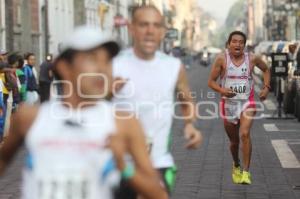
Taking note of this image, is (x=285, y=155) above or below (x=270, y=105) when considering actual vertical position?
above

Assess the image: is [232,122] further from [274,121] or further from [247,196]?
[274,121]

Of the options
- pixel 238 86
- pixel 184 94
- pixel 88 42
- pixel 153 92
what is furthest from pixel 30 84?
pixel 88 42

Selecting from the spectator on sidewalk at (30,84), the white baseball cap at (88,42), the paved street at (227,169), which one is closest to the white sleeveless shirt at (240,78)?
the paved street at (227,169)

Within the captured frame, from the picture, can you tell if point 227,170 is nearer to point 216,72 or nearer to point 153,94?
point 216,72

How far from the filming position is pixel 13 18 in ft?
121

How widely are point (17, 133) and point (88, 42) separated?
0.51 meters

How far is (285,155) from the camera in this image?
13.5m

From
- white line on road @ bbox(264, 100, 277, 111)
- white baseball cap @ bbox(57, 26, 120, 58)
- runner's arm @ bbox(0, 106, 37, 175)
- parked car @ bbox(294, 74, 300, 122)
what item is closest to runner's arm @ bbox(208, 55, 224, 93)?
runner's arm @ bbox(0, 106, 37, 175)

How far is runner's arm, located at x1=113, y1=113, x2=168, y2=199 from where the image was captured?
367cm

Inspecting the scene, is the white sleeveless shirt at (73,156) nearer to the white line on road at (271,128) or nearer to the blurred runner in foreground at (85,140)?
the blurred runner in foreground at (85,140)

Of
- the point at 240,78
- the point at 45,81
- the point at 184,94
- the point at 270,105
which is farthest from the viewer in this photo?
the point at 270,105

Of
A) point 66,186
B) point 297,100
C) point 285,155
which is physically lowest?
point 285,155

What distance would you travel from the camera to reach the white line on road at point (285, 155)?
1240 centimetres

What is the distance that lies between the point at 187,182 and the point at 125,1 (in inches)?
2960
